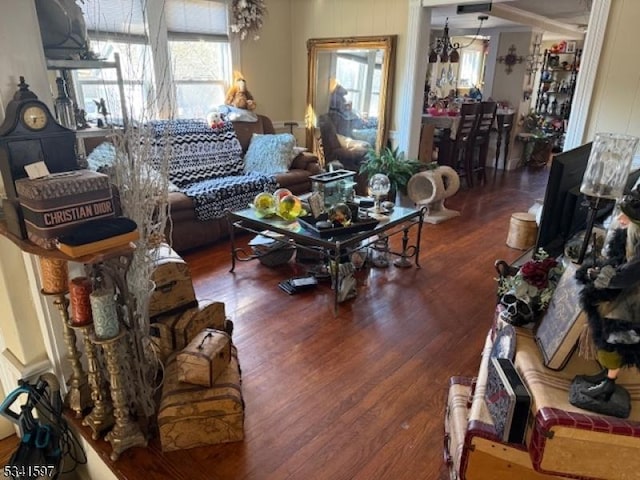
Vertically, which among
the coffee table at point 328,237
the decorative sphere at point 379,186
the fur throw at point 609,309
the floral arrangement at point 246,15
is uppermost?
the floral arrangement at point 246,15

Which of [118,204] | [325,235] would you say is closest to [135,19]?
[325,235]

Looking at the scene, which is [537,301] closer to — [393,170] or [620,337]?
Answer: [620,337]

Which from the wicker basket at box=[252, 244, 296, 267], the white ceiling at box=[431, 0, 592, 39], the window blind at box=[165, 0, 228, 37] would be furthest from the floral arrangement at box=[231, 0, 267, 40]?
the wicker basket at box=[252, 244, 296, 267]

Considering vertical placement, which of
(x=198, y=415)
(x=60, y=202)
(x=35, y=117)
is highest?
(x=35, y=117)

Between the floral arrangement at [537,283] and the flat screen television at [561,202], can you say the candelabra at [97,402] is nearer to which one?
the floral arrangement at [537,283]

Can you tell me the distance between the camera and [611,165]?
1.49m

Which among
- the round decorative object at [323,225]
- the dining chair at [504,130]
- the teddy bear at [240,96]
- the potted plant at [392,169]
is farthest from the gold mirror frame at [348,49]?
the dining chair at [504,130]

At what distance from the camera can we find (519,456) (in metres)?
1.29

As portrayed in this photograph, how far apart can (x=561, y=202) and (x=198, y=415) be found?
1.72 metres

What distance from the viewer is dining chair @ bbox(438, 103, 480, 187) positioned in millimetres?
5581

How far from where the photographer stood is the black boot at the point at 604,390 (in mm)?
1193

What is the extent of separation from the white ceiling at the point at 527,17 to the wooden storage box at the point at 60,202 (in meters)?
4.63

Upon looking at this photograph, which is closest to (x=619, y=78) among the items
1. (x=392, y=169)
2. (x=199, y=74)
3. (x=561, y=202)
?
(x=392, y=169)

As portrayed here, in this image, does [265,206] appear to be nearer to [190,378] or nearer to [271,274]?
[271,274]
